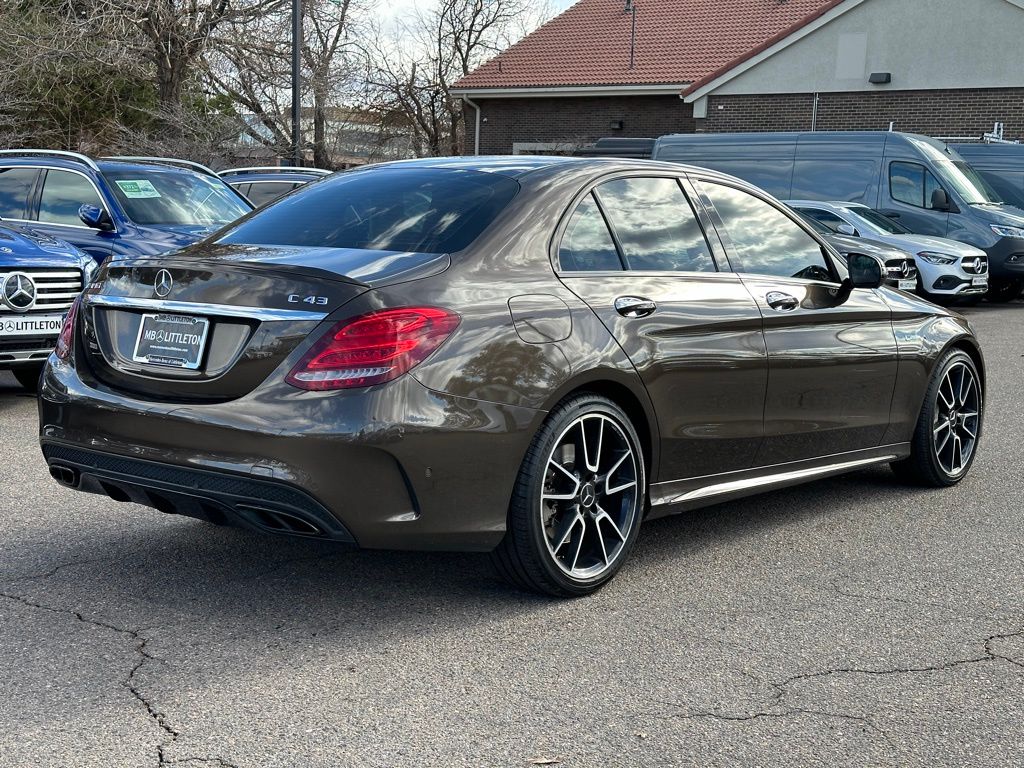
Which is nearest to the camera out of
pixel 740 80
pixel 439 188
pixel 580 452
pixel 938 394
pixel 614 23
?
pixel 580 452

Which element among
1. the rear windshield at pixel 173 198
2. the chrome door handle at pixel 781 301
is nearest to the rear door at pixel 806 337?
the chrome door handle at pixel 781 301

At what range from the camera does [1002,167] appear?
22094 mm

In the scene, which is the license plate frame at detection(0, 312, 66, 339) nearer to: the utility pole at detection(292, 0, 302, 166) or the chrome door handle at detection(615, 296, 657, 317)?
the chrome door handle at detection(615, 296, 657, 317)

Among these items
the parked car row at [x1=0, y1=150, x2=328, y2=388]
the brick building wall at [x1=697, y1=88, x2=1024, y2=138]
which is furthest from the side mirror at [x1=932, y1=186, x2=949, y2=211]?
the parked car row at [x1=0, y1=150, x2=328, y2=388]

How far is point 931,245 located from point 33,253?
1201 cm

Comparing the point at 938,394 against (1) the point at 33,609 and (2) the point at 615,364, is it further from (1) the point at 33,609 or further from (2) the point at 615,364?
(1) the point at 33,609

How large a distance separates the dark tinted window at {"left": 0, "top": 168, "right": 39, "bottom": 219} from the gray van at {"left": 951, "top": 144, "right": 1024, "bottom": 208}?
16056mm

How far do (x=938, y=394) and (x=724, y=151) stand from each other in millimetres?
15470

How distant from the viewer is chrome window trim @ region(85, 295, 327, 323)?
404cm

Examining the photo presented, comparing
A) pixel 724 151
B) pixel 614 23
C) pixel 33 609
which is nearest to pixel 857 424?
pixel 33 609

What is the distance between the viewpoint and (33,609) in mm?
4324

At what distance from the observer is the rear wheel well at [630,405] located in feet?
15.1

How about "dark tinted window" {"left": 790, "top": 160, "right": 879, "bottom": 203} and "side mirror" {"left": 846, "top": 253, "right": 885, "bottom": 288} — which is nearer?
"side mirror" {"left": 846, "top": 253, "right": 885, "bottom": 288}

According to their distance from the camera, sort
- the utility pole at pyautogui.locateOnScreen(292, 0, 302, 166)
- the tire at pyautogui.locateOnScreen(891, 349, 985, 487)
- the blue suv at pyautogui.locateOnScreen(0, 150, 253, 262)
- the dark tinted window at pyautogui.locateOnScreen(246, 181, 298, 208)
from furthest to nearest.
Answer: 1. the utility pole at pyautogui.locateOnScreen(292, 0, 302, 166)
2. the dark tinted window at pyautogui.locateOnScreen(246, 181, 298, 208)
3. the blue suv at pyautogui.locateOnScreen(0, 150, 253, 262)
4. the tire at pyautogui.locateOnScreen(891, 349, 985, 487)
